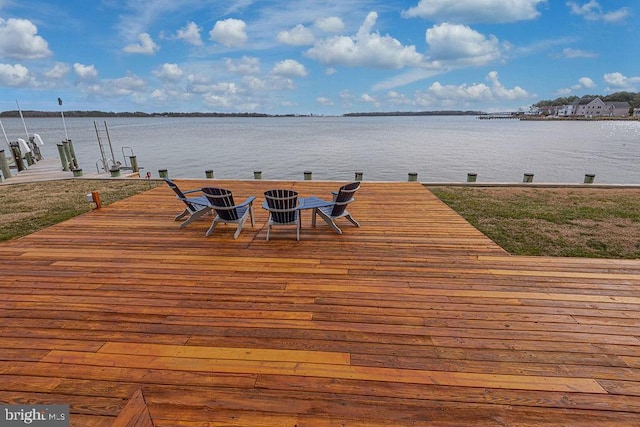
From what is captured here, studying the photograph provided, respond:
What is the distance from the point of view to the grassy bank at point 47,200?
585cm

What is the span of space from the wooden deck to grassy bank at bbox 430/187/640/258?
73cm

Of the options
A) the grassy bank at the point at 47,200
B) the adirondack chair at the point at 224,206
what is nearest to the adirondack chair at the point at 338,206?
the adirondack chair at the point at 224,206

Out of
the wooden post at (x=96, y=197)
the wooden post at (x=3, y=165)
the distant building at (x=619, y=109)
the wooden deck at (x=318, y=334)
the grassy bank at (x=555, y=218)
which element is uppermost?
the distant building at (x=619, y=109)

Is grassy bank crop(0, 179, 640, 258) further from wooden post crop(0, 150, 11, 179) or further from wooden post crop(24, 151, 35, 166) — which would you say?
wooden post crop(24, 151, 35, 166)

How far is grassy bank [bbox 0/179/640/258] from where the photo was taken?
4.70 metres

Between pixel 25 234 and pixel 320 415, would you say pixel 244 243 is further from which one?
pixel 25 234

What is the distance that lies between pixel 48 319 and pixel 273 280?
204 cm

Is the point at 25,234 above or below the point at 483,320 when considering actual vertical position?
above

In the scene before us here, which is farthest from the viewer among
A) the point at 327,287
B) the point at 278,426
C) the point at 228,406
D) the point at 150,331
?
the point at 327,287

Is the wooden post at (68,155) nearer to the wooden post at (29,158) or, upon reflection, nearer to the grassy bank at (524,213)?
the wooden post at (29,158)

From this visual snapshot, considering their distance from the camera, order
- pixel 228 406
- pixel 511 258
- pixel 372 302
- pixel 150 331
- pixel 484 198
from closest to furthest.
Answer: pixel 228 406 < pixel 150 331 < pixel 372 302 < pixel 511 258 < pixel 484 198

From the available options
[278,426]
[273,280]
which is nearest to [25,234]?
[273,280]

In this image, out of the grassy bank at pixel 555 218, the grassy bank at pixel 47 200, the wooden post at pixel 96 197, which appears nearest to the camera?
the grassy bank at pixel 555 218

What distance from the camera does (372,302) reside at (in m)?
3.04
